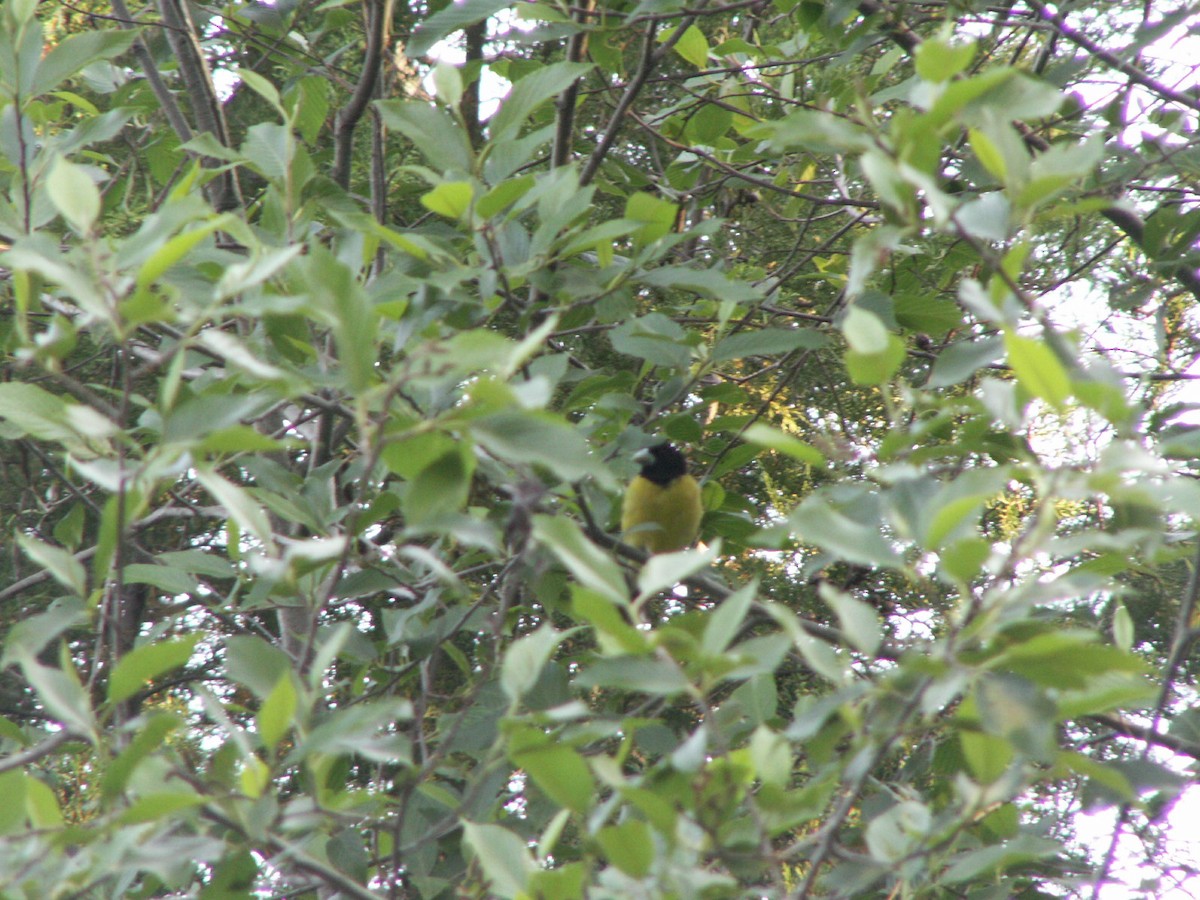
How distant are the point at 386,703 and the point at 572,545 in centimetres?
39

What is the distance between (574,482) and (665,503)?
210 cm

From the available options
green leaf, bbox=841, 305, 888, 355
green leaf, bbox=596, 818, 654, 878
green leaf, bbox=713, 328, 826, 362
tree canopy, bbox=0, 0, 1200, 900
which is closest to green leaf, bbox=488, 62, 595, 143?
tree canopy, bbox=0, 0, 1200, 900

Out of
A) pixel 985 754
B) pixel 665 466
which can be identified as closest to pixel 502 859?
pixel 985 754

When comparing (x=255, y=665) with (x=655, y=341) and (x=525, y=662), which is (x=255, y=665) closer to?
(x=525, y=662)

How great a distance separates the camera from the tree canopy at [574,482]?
3.54 ft

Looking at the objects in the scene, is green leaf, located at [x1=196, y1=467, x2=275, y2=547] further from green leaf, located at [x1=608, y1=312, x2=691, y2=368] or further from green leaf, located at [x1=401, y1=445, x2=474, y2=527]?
green leaf, located at [x1=608, y1=312, x2=691, y2=368]

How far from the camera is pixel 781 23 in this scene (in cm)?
374

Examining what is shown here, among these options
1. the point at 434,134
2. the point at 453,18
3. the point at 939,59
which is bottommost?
the point at 939,59

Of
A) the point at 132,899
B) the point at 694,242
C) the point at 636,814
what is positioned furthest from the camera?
the point at 694,242

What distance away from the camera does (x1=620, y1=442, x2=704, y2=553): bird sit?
3717mm

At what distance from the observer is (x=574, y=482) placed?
1661mm

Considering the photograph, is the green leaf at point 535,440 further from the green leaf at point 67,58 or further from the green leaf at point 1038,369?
the green leaf at point 67,58

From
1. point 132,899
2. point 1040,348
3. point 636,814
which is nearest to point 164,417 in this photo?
point 636,814

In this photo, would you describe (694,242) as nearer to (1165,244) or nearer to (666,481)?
(666,481)
